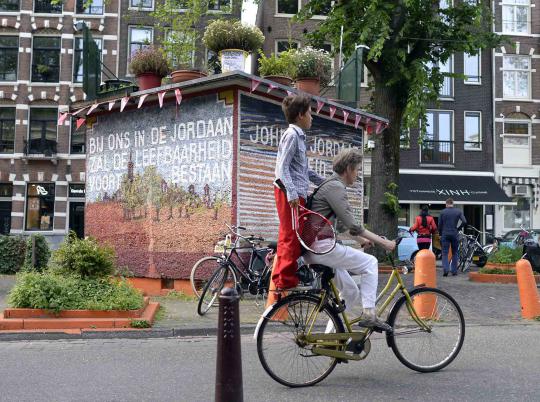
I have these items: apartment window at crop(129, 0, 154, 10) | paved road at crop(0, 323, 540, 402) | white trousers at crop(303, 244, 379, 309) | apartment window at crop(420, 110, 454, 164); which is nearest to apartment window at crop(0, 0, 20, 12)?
apartment window at crop(129, 0, 154, 10)

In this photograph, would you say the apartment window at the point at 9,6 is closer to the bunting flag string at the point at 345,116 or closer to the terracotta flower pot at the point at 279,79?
the terracotta flower pot at the point at 279,79

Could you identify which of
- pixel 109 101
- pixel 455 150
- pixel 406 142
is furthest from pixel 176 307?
pixel 455 150

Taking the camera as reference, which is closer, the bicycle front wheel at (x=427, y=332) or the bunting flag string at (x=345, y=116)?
the bicycle front wheel at (x=427, y=332)

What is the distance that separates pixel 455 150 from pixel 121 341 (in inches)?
1006

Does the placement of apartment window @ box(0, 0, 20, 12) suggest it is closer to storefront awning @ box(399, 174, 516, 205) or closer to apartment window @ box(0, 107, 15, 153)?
apartment window @ box(0, 107, 15, 153)

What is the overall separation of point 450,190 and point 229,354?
25567 millimetres

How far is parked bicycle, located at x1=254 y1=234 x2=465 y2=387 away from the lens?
14.3 ft

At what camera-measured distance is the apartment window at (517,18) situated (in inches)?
1160

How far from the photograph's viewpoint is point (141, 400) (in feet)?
13.6

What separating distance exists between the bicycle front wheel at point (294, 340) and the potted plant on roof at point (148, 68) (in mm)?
6328

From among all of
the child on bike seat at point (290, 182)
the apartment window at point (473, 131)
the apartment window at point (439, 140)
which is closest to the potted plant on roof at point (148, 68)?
the child on bike seat at point (290, 182)

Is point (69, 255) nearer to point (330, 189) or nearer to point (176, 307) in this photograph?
point (176, 307)

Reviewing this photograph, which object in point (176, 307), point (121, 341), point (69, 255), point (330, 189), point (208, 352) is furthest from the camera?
point (176, 307)

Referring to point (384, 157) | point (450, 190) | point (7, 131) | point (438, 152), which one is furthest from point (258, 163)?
point (7, 131)
